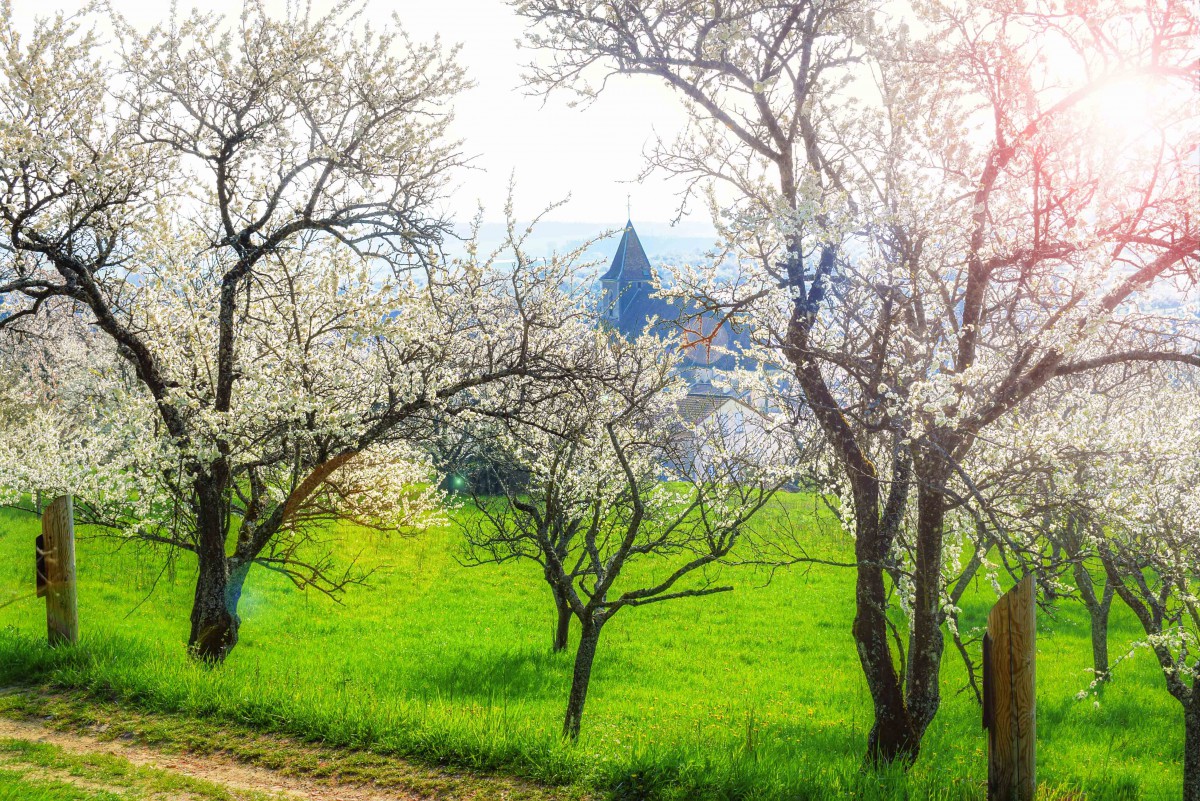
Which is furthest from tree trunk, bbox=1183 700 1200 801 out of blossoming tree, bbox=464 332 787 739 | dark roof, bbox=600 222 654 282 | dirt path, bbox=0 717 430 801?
dark roof, bbox=600 222 654 282

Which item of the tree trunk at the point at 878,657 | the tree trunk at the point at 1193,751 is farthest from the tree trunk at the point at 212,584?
the tree trunk at the point at 1193,751

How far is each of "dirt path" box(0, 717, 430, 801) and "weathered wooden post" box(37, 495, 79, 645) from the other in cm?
127

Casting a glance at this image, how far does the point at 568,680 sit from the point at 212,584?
6633mm

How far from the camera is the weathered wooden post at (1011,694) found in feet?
12.7

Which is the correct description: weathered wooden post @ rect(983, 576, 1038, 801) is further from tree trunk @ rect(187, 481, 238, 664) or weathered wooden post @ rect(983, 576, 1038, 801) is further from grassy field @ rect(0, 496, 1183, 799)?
tree trunk @ rect(187, 481, 238, 664)

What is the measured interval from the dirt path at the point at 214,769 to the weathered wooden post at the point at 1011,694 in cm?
328

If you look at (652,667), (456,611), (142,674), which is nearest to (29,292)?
(142,674)

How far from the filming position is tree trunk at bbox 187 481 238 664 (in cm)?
846

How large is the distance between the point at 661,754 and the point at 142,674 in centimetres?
445

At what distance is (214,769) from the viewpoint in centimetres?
544

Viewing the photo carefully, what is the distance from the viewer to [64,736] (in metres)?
6.00

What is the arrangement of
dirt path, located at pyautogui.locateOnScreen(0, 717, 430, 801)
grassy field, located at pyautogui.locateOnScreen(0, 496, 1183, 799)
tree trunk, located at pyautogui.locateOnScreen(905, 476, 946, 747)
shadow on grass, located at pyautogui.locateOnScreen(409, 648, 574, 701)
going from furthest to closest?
1. shadow on grass, located at pyautogui.locateOnScreen(409, 648, 574, 701)
2. tree trunk, located at pyautogui.locateOnScreen(905, 476, 946, 747)
3. grassy field, located at pyautogui.locateOnScreen(0, 496, 1183, 799)
4. dirt path, located at pyautogui.locateOnScreen(0, 717, 430, 801)

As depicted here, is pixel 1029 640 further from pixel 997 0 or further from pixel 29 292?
pixel 29 292

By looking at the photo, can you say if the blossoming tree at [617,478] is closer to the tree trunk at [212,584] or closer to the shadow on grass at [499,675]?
the shadow on grass at [499,675]
